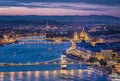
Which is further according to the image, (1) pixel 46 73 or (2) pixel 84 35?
(2) pixel 84 35

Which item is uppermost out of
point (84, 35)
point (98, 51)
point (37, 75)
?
point (84, 35)

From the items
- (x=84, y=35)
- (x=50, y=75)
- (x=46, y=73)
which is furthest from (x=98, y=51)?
(x=84, y=35)

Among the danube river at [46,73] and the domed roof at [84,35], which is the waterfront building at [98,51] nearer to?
the danube river at [46,73]

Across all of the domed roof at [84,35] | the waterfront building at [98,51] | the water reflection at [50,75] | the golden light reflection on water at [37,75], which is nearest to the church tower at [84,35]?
the domed roof at [84,35]

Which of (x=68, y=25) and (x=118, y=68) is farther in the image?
(x=68, y=25)

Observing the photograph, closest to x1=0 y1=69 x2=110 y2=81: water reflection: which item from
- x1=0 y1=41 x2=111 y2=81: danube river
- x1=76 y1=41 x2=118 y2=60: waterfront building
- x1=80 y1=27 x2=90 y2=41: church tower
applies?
x1=0 y1=41 x2=111 y2=81: danube river

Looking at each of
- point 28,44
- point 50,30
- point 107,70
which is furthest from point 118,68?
point 50,30

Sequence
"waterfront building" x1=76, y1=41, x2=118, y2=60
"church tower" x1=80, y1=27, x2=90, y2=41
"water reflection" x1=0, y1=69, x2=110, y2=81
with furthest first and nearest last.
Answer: "church tower" x1=80, y1=27, x2=90, y2=41 → "waterfront building" x1=76, y1=41, x2=118, y2=60 → "water reflection" x1=0, y1=69, x2=110, y2=81

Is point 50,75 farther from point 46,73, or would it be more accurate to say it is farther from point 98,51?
point 98,51

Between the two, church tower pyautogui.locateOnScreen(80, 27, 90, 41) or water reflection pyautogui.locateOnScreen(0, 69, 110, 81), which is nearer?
water reflection pyautogui.locateOnScreen(0, 69, 110, 81)

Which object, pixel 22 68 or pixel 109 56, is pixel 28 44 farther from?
pixel 22 68

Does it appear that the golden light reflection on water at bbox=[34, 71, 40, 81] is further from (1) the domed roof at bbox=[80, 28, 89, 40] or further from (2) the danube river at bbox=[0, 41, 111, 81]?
(1) the domed roof at bbox=[80, 28, 89, 40]
